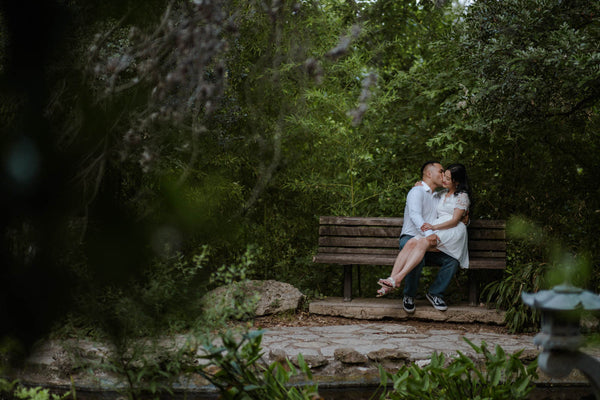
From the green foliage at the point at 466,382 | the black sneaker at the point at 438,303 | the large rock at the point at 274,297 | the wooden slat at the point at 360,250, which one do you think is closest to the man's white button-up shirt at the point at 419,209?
the wooden slat at the point at 360,250

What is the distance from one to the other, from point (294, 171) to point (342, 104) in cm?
97

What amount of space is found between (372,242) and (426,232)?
0.71m

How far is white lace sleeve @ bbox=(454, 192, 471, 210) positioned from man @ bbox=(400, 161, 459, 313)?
291mm

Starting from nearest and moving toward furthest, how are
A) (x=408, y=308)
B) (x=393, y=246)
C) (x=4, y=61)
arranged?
(x=4, y=61)
(x=408, y=308)
(x=393, y=246)

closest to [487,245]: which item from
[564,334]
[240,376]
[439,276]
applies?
[439,276]

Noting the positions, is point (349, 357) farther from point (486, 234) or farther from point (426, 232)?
point (486, 234)

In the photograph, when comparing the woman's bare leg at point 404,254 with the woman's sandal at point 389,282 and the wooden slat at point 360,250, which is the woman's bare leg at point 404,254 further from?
the wooden slat at point 360,250

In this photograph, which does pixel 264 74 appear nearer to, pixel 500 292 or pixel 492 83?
pixel 492 83

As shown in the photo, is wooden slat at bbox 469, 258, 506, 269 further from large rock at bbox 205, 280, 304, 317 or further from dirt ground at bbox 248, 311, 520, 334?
large rock at bbox 205, 280, 304, 317

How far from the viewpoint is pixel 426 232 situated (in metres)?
5.34

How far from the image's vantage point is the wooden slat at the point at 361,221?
5.86m

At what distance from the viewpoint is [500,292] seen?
516cm

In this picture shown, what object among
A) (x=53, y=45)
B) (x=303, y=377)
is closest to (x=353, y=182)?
(x=303, y=377)

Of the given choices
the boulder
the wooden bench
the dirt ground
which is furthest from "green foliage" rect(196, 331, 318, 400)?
the wooden bench
